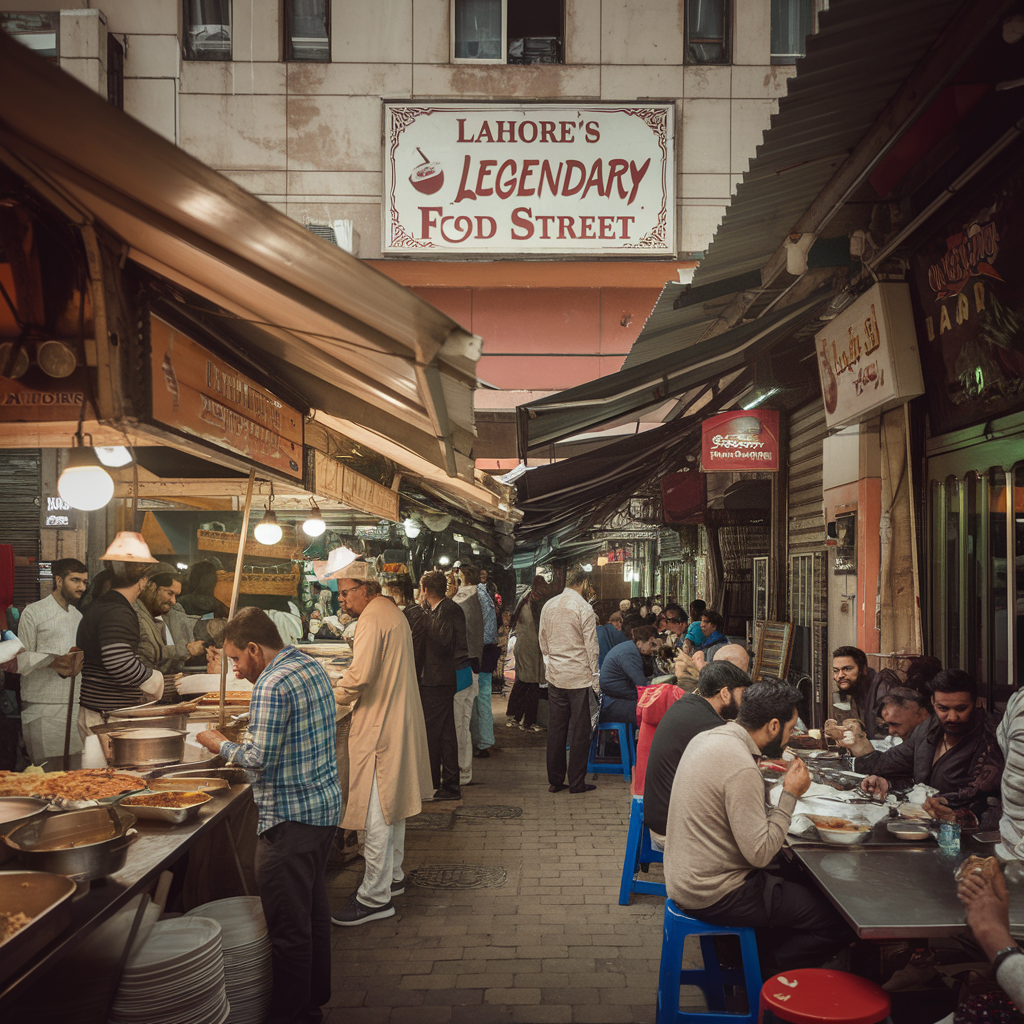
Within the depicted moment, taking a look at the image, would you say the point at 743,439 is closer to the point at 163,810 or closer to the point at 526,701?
the point at 526,701

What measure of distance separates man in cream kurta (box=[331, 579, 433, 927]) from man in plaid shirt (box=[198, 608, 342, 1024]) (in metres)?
1.42

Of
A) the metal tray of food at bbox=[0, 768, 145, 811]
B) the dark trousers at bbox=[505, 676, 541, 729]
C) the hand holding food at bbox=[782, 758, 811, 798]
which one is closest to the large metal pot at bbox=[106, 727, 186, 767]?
the metal tray of food at bbox=[0, 768, 145, 811]

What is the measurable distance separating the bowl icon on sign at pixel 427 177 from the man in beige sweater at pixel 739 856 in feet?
29.7

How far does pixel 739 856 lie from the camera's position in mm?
3900

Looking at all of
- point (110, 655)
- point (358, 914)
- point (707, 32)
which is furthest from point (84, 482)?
point (707, 32)

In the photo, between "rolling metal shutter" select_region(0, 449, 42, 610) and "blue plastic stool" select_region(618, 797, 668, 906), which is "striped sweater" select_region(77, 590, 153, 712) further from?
"rolling metal shutter" select_region(0, 449, 42, 610)

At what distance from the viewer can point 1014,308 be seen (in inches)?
179

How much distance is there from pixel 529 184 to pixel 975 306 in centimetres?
724

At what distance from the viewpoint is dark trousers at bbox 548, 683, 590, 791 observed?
9.04m

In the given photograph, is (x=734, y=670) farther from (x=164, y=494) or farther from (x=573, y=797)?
(x=164, y=494)

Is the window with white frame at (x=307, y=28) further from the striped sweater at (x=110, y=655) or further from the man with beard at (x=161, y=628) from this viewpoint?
the striped sweater at (x=110, y=655)

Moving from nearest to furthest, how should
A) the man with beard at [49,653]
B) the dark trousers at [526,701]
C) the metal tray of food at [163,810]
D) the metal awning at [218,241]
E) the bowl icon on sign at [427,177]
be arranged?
the metal awning at [218,241] → the metal tray of food at [163,810] → the man with beard at [49,653] → the bowl icon on sign at [427,177] → the dark trousers at [526,701]

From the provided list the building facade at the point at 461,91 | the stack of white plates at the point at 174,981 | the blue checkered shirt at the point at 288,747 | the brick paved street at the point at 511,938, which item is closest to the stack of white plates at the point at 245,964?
the stack of white plates at the point at 174,981

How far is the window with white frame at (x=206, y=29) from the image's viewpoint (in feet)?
40.0
